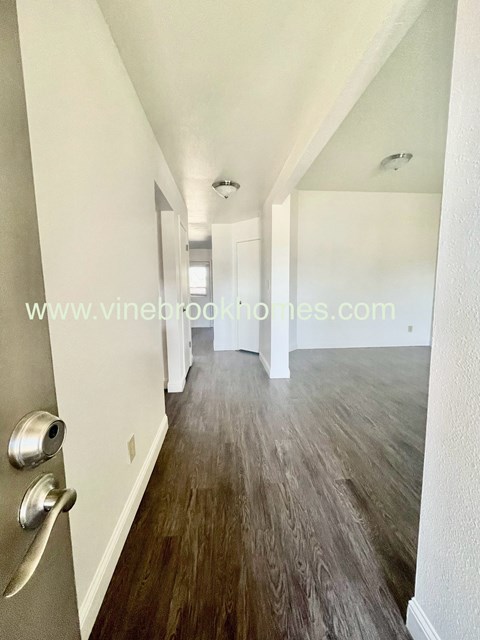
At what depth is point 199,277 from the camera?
27.0ft

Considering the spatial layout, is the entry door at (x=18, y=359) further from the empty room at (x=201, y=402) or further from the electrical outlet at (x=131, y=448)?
the electrical outlet at (x=131, y=448)

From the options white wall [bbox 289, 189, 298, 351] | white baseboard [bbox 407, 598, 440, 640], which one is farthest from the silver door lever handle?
white wall [bbox 289, 189, 298, 351]

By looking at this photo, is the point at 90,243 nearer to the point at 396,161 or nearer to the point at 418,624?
the point at 418,624

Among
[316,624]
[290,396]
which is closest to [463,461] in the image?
[316,624]

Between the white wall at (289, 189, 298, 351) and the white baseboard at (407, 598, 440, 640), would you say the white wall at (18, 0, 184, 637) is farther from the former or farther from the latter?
the white wall at (289, 189, 298, 351)

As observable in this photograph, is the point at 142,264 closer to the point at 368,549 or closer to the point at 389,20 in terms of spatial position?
the point at 389,20

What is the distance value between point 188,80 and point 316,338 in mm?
4176

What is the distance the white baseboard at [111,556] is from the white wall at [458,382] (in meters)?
1.12

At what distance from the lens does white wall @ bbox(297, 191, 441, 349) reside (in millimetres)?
4797

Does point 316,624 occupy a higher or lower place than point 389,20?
lower

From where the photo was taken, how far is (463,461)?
2.47 feet

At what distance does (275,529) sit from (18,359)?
1454 millimetres

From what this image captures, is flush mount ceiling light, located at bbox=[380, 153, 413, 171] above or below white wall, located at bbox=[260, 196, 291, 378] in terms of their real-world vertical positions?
above

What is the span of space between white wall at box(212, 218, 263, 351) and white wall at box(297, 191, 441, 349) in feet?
3.61
